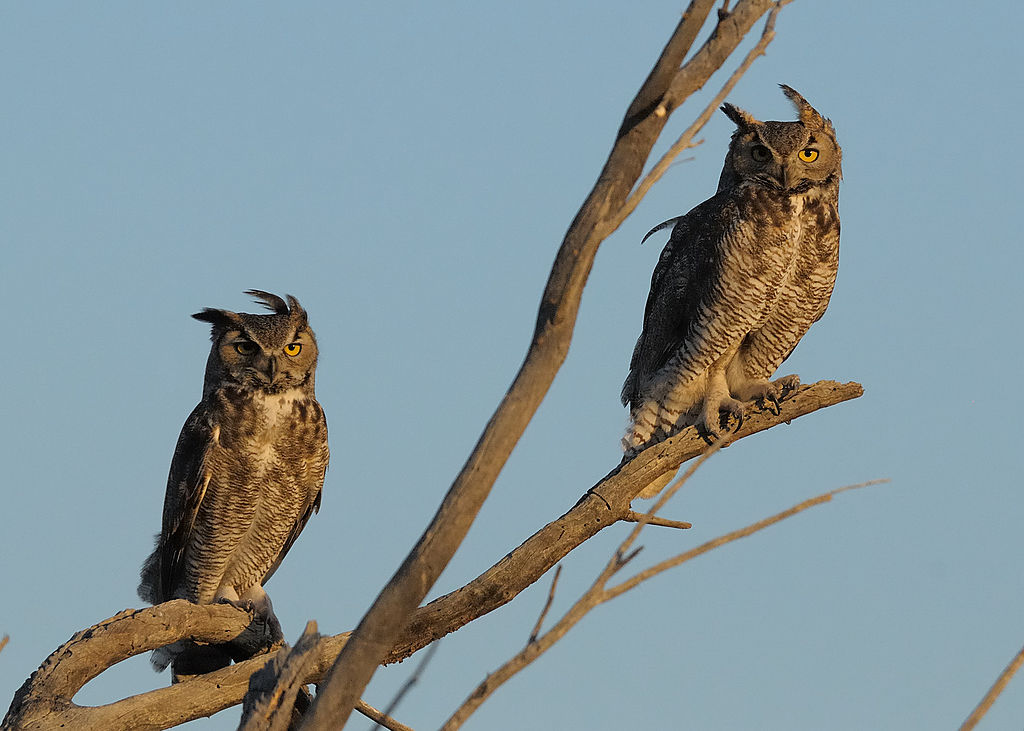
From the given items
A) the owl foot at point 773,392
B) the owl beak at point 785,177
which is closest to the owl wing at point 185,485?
the owl foot at point 773,392

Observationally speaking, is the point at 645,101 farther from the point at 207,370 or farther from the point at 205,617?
the point at 207,370

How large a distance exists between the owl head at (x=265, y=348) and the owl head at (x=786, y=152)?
2544 mm

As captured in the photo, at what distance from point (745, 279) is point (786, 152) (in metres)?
0.72

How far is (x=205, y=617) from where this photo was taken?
5.42m

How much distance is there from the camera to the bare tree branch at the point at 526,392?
1943 mm

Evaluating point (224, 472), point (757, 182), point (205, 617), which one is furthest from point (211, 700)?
point (757, 182)

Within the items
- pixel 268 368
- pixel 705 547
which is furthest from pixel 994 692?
pixel 268 368

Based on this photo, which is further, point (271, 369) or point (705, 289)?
point (271, 369)

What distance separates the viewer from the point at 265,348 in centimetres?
710

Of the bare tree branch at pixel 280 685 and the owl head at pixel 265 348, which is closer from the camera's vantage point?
the bare tree branch at pixel 280 685

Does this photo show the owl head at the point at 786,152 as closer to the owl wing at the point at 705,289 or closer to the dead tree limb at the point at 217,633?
the owl wing at the point at 705,289

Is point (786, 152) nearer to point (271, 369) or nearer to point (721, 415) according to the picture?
point (721, 415)

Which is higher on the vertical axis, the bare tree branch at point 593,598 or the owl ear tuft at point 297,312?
the owl ear tuft at point 297,312

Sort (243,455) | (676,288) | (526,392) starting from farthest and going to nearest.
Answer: (243,455) < (676,288) < (526,392)
